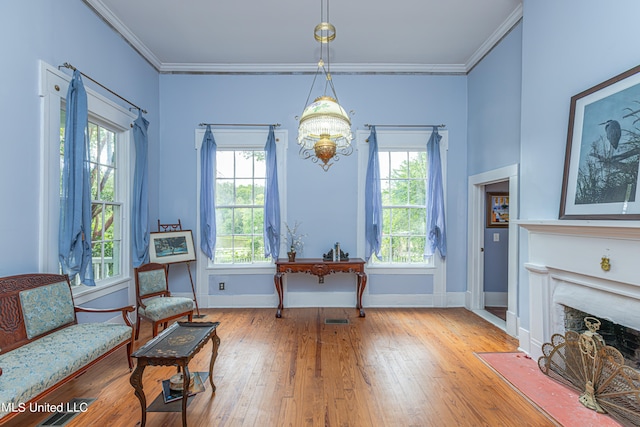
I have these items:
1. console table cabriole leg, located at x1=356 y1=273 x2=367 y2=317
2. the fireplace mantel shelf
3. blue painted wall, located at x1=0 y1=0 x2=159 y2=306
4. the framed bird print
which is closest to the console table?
console table cabriole leg, located at x1=356 y1=273 x2=367 y2=317

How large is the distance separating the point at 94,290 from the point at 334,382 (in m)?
2.66

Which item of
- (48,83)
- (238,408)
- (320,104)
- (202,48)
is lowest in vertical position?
(238,408)

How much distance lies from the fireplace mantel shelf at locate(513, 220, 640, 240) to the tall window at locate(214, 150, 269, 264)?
3.47 meters

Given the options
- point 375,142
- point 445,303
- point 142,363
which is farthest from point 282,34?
point 445,303

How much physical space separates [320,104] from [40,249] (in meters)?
2.69

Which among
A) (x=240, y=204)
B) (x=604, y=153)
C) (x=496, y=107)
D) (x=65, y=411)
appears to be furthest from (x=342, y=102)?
(x=65, y=411)

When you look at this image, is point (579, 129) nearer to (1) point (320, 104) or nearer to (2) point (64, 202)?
(1) point (320, 104)

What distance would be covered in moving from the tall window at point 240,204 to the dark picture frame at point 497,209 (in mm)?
3608

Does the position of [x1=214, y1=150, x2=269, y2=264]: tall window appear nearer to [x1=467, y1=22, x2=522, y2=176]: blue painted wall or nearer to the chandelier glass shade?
the chandelier glass shade

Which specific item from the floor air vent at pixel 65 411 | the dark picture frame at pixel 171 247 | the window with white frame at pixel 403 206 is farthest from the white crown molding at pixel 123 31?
the floor air vent at pixel 65 411

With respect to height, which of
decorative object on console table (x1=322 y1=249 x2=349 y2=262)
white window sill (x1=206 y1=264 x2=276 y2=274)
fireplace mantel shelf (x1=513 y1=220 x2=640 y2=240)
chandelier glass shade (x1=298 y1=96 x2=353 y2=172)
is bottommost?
white window sill (x1=206 y1=264 x2=276 y2=274)

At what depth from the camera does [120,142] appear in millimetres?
3961

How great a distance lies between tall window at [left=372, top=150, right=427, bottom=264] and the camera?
490 centimetres

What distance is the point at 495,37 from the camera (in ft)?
13.1
